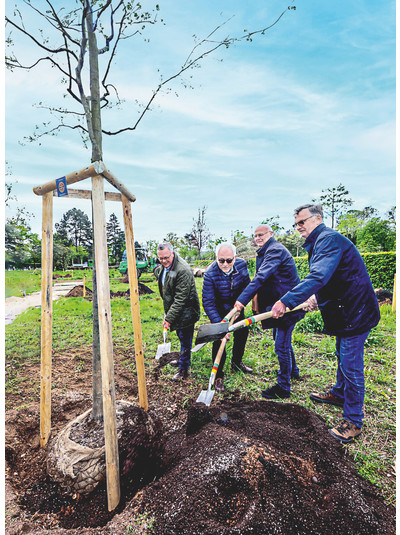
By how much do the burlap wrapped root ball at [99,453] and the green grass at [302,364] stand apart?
853 millimetres

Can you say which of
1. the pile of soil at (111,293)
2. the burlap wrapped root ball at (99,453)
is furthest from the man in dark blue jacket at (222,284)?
the pile of soil at (111,293)

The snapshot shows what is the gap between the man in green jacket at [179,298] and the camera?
3.84 m

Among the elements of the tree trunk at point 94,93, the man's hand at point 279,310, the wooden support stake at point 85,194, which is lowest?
the man's hand at point 279,310

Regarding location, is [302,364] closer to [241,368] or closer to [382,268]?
[241,368]

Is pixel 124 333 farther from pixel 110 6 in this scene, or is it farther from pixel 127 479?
pixel 110 6

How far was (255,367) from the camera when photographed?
4.22 m

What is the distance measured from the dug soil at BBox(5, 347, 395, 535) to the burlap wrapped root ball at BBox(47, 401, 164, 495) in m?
0.02

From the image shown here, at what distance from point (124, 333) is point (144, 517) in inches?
180

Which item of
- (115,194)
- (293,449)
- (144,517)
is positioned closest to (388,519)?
(293,449)

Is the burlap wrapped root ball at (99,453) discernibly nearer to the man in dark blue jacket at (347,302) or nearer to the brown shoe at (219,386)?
the brown shoe at (219,386)

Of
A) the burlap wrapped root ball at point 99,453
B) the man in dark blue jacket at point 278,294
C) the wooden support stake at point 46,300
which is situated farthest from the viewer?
the man in dark blue jacket at point 278,294

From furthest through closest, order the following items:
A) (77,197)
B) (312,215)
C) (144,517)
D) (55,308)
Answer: (55,308)
(312,215)
(77,197)
(144,517)

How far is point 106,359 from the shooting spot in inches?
74.0

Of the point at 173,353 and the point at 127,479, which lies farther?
the point at 173,353
